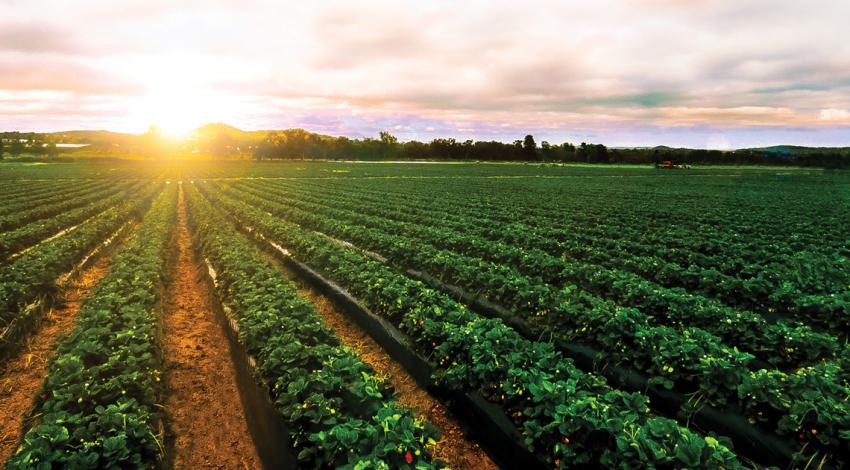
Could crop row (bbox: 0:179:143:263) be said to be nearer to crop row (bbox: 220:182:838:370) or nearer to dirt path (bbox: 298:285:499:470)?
crop row (bbox: 220:182:838:370)

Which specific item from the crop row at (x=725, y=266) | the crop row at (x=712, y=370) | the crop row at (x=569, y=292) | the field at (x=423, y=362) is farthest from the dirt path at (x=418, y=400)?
the crop row at (x=725, y=266)

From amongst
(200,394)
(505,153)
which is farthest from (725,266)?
(505,153)

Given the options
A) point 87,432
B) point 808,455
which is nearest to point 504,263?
point 808,455

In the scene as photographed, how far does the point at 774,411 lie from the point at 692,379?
915 millimetres

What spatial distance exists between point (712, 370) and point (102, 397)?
7.33m

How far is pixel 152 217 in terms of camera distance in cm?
2120

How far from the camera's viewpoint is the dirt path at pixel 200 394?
559cm

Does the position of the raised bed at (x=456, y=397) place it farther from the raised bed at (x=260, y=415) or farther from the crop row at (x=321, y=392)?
the raised bed at (x=260, y=415)

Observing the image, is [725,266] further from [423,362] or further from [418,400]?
[418,400]

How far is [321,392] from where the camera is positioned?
4949 mm

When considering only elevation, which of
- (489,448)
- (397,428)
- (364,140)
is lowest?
(489,448)

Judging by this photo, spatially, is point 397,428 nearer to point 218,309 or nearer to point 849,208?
point 218,309

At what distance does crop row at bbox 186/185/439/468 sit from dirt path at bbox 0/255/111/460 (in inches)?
124

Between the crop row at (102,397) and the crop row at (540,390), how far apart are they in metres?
3.76
